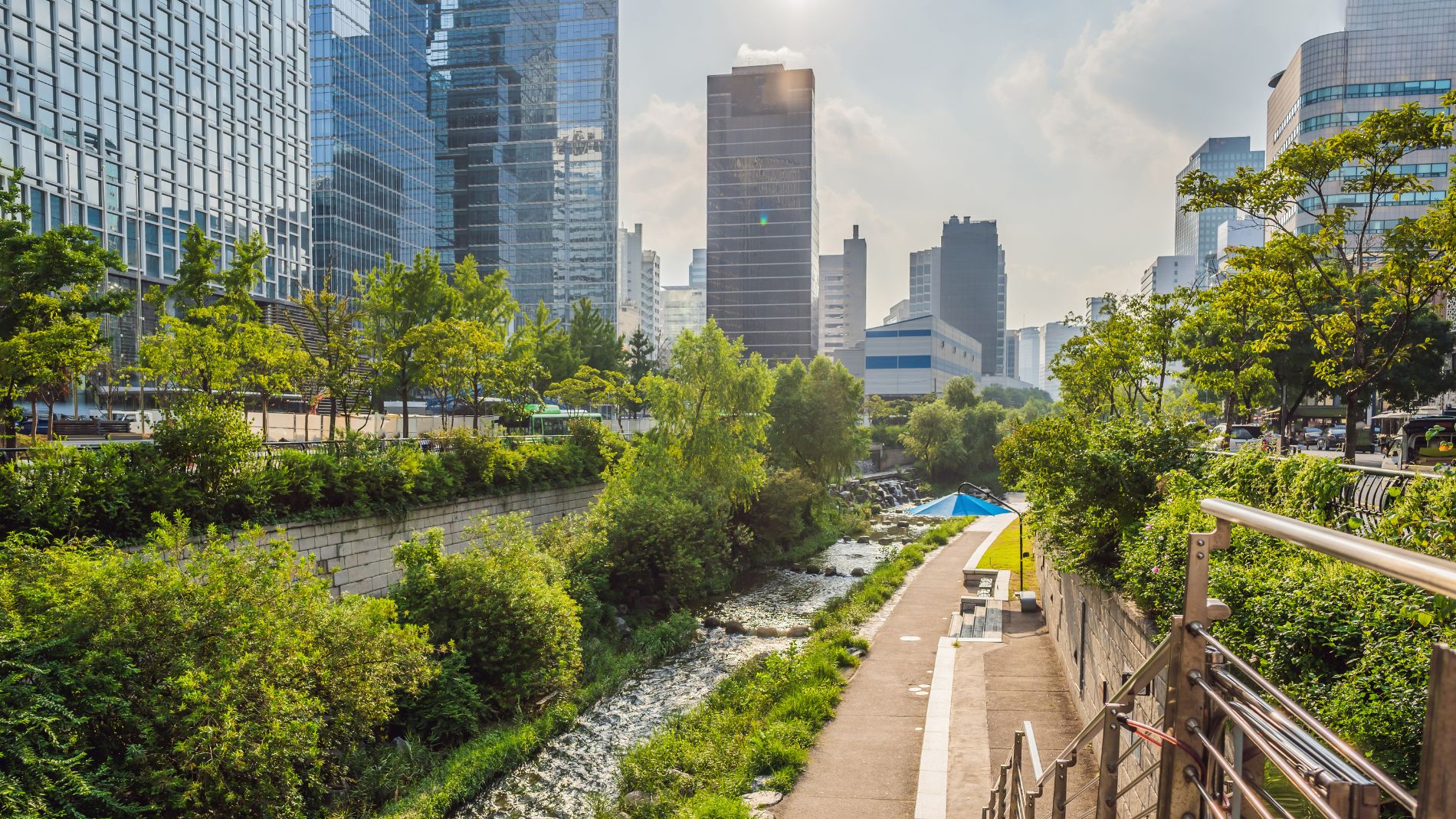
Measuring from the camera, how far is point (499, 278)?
37594mm

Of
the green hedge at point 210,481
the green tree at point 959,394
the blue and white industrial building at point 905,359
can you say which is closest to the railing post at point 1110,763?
the green hedge at point 210,481

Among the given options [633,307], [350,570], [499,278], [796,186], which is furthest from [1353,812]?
[633,307]

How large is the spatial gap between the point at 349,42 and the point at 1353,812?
90.9 metres

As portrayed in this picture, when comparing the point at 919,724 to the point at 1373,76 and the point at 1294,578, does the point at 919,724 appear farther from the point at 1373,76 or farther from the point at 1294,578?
the point at 1373,76

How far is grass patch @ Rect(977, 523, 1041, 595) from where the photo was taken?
23609mm

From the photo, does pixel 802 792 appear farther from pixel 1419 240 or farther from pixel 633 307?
pixel 633 307

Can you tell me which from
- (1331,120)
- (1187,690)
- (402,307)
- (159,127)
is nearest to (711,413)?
(402,307)

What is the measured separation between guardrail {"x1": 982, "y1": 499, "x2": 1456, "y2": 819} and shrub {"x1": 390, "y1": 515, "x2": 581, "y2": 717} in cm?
1426

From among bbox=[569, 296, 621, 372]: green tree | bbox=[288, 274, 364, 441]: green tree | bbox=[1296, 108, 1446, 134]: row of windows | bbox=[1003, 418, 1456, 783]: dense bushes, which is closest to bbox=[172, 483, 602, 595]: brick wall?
bbox=[288, 274, 364, 441]: green tree

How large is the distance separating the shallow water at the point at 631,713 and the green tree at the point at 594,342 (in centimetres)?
2774

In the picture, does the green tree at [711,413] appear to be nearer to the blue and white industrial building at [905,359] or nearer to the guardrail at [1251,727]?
the guardrail at [1251,727]

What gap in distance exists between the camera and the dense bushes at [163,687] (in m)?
Result: 9.12

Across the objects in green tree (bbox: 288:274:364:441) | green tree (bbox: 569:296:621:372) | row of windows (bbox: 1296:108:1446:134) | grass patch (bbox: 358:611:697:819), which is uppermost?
row of windows (bbox: 1296:108:1446:134)

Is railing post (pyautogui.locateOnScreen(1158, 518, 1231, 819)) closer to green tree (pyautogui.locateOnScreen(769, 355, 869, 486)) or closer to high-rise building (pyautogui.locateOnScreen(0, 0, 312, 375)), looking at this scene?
green tree (pyautogui.locateOnScreen(769, 355, 869, 486))
